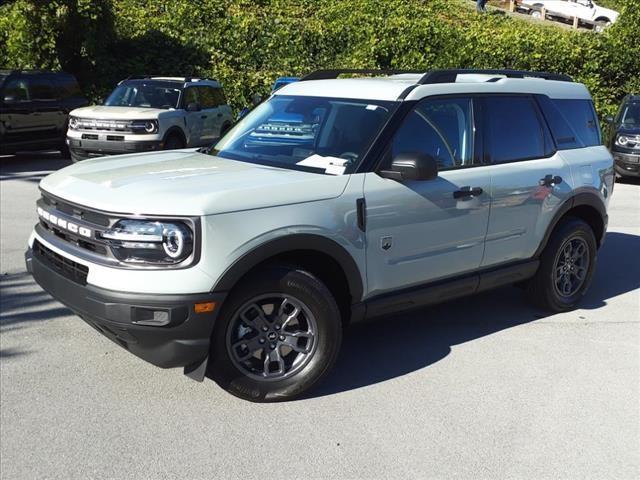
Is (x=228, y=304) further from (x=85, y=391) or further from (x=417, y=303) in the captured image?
(x=417, y=303)

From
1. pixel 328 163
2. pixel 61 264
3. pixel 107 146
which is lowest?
pixel 107 146

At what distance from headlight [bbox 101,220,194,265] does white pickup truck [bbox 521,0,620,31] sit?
33.1 meters

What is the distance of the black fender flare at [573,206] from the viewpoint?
5316mm

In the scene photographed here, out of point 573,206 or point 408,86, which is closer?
point 408,86

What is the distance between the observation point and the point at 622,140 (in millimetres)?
13547

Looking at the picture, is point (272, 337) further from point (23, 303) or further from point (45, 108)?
point (45, 108)

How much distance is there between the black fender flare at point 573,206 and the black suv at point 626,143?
27.7 feet

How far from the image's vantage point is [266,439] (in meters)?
3.52

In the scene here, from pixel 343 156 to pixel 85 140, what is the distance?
913cm

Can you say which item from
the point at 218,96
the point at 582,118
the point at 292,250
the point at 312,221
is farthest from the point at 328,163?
the point at 218,96

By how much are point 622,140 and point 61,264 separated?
12377mm

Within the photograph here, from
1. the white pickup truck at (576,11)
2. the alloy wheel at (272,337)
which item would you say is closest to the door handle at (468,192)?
the alloy wheel at (272,337)

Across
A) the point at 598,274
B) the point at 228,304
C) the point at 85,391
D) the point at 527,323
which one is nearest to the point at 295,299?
→ the point at 228,304

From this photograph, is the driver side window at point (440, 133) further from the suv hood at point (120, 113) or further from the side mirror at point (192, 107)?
the side mirror at point (192, 107)
